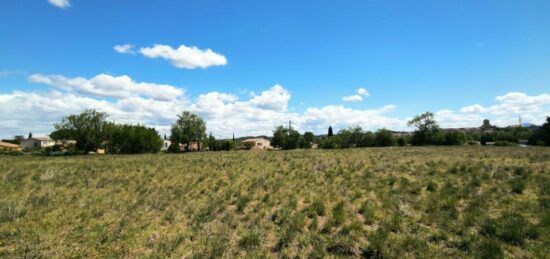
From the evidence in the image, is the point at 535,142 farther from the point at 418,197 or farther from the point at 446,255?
the point at 446,255

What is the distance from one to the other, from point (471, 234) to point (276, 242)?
4189 millimetres

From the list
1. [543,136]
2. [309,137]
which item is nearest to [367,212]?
[543,136]

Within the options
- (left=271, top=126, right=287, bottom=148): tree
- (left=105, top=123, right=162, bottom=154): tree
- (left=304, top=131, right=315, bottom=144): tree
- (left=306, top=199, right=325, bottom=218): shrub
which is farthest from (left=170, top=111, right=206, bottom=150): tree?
(left=306, top=199, right=325, bottom=218): shrub

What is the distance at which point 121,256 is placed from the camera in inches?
229

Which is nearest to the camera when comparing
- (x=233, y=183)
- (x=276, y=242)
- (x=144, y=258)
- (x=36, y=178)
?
(x=144, y=258)

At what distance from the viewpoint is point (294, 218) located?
762 cm

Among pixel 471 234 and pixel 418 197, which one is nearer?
pixel 471 234

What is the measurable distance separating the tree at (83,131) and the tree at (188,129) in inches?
764

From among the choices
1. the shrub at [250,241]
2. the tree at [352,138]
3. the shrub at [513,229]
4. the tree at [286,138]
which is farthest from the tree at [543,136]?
the shrub at [250,241]

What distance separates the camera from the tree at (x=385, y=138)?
263ft

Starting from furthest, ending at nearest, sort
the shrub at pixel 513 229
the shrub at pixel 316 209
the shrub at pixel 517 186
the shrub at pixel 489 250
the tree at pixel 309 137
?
→ 1. the tree at pixel 309 137
2. the shrub at pixel 517 186
3. the shrub at pixel 316 209
4. the shrub at pixel 513 229
5. the shrub at pixel 489 250

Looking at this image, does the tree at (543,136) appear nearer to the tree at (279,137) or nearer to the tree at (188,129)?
the tree at (279,137)

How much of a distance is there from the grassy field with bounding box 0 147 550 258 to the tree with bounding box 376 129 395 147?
231ft

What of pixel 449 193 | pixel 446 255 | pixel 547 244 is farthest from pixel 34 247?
pixel 449 193
